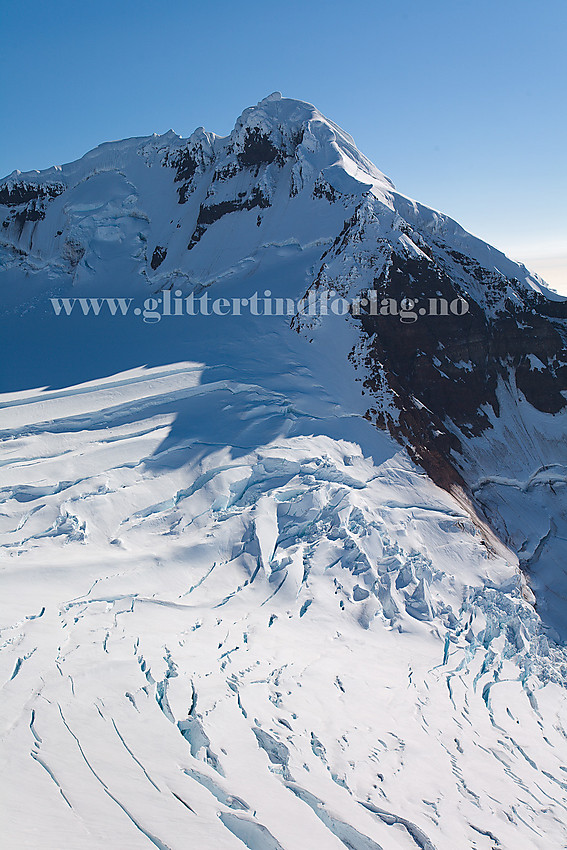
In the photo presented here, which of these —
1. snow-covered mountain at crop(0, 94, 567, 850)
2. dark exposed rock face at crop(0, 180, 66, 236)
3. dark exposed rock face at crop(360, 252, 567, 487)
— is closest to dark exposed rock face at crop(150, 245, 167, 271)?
snow-covered mountain at crop(0, 94, 567, 850)

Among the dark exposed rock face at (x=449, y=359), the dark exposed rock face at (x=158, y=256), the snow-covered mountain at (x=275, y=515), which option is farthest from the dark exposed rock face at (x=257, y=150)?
the dark exposed rock face at (x=449, y=359)

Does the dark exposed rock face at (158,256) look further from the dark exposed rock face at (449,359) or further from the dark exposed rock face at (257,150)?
the dark exposed rock face at (449,359)

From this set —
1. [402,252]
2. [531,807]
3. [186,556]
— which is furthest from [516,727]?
[402,252]

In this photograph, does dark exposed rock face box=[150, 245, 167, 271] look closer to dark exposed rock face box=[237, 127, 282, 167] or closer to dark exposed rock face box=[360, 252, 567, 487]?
dark exposed rock face box=[237, 127, 282, 167]

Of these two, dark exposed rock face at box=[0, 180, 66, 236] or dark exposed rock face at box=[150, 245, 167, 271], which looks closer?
dark exposed rock face at box=[150, 245, 167, 271]

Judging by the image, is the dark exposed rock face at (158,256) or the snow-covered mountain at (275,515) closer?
the snow-covered mountain at (275,515)

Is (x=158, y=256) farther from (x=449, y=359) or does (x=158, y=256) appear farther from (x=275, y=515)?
(x=275, y=515)

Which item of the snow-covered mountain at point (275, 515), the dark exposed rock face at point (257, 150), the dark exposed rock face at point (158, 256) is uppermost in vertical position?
the dark exposed rock face at point (257, 150)

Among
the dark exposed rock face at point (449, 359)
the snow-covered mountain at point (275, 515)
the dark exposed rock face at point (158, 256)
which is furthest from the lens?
the dark exposed rock face at point (158, 256)

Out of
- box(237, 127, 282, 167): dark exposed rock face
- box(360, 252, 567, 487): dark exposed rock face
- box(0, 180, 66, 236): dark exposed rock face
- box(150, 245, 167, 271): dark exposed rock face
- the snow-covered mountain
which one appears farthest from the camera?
box(0, 180, 66, 236): dark exposed rock face
